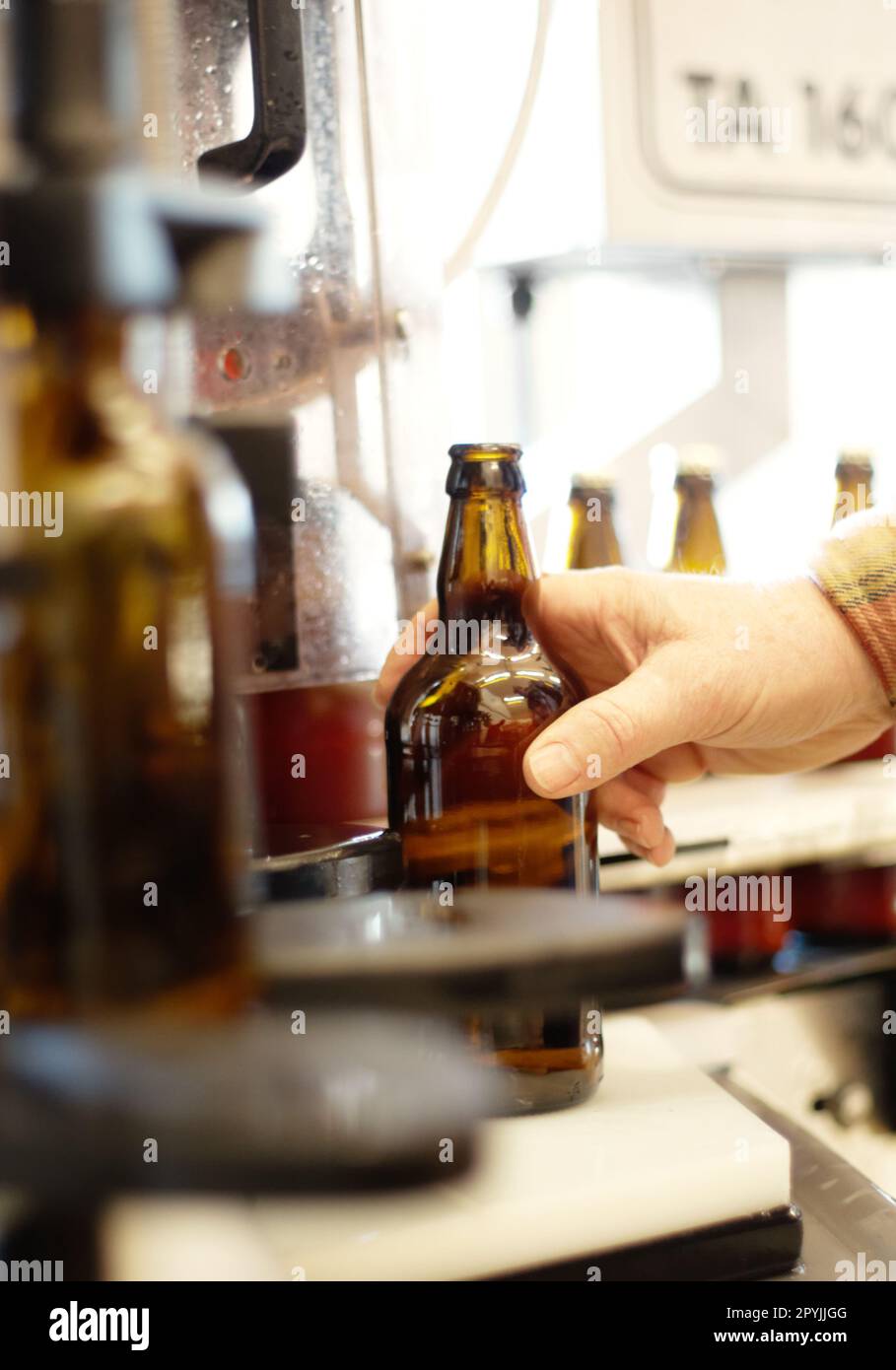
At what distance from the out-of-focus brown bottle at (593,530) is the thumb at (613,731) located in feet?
1.38

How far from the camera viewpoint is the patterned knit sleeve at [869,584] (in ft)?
2.21

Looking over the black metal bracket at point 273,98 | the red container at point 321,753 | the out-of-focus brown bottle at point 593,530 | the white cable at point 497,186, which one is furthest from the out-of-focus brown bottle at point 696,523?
the black metal bracket at point 273,98

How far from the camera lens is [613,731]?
Result: 553mm

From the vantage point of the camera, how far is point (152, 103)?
17cm

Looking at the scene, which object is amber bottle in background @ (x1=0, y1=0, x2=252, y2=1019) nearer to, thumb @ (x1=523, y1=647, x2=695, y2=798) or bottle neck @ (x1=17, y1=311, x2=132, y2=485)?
bottle neck @ (x1=17, y1=311, x2=132, y2=485)

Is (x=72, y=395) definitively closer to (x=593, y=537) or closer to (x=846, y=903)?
(x=593, y=537)

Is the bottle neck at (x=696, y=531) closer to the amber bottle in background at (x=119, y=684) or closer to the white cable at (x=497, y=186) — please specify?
the white cable at (x=497, y=186)

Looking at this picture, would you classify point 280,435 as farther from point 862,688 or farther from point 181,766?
point 862,688

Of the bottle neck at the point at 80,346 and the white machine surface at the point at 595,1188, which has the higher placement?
the bottle neck at the point at 80,346

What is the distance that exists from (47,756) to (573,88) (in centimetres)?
113

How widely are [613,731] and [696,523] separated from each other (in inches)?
25.0

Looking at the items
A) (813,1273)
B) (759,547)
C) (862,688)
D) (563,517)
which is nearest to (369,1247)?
(813,1273)

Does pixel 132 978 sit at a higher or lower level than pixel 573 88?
lower

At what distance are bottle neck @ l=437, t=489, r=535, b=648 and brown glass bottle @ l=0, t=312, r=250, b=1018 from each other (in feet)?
1.21
